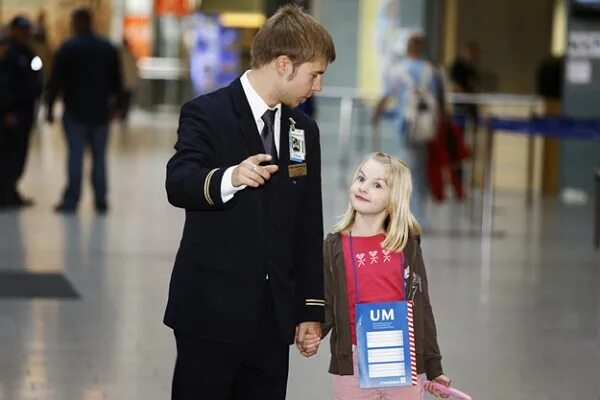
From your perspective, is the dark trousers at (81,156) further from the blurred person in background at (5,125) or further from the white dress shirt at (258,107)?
the white dress shirt at (258,107)

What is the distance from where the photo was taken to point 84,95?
16578 millimetres

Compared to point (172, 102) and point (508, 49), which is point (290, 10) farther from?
point (172, 102)

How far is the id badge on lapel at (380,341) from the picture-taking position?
17.5 feet

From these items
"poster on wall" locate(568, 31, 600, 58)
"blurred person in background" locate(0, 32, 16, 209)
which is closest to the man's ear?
"blurred person in background" locate(0, 32, 16, 209)

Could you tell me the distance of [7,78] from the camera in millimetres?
16594

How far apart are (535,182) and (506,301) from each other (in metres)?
10.9

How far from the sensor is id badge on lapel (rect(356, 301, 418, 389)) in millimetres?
5320

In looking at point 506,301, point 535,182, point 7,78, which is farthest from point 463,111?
point 506,301

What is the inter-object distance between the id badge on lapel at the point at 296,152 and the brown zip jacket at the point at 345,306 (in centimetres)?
72

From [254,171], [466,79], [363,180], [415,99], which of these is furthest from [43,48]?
[254,171]

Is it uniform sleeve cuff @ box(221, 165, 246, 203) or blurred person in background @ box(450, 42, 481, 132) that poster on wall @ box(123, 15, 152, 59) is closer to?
blurred person in background @ box(450, 42, 481, 132)

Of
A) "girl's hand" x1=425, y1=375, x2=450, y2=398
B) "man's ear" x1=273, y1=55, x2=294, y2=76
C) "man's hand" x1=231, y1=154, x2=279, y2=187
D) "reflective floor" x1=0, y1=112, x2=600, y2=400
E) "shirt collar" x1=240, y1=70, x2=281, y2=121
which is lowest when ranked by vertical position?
"reflective floor" x1=0, y1=112, x2=600, y2=400

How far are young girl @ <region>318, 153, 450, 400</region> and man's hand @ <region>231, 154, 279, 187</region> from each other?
119 cm

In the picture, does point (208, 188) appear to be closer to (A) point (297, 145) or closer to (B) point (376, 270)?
(A) point (297, 145)
